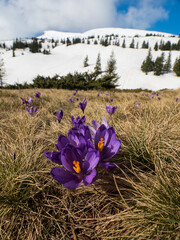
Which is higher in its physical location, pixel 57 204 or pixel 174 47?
pixel 174 47

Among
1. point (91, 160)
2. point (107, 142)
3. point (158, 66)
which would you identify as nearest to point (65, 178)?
point (91, 160)

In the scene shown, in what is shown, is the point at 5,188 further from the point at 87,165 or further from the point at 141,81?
the point at 141,81

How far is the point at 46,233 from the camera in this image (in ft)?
2.54

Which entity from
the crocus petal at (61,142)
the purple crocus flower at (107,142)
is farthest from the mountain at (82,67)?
the crocus petal at (61,142)

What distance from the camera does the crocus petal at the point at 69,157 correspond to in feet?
2.43

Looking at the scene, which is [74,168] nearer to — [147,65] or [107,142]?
[107,142]

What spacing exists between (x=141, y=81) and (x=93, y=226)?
4567 cm

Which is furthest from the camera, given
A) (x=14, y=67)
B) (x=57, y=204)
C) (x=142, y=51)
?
(x=142, y=51)

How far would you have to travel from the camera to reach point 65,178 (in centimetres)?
76

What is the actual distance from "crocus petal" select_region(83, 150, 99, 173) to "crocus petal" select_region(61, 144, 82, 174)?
51 millimetres

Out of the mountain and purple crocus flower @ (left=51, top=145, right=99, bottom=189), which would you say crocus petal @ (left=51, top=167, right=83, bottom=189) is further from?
the mountain

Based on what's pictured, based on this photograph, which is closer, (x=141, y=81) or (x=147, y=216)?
(x=147, y=216)

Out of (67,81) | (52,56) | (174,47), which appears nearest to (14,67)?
(52,56)

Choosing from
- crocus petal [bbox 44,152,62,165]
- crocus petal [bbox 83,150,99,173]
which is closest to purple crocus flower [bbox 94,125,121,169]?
crocus petal [bbox 83,150,99,173]
